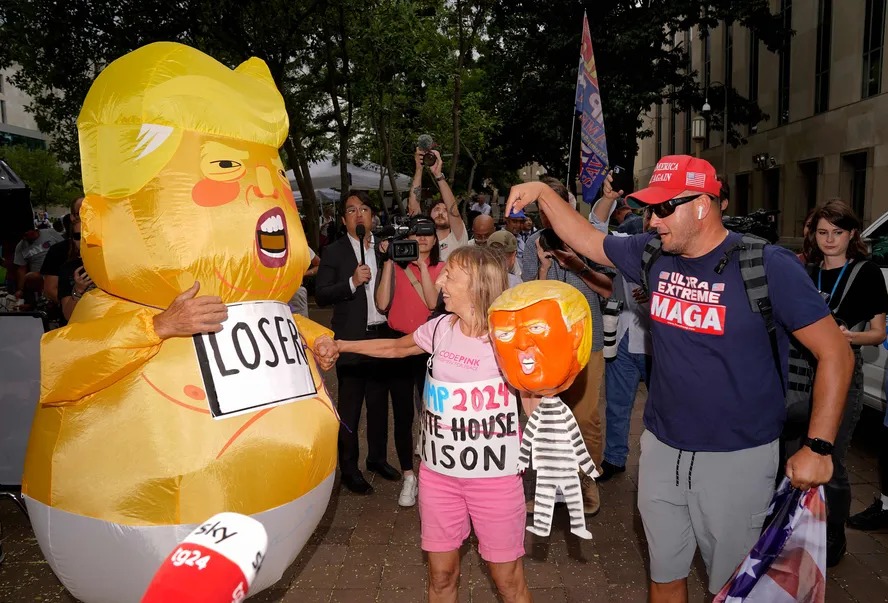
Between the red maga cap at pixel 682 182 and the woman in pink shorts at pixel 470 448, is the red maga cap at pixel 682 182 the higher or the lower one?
the higher one

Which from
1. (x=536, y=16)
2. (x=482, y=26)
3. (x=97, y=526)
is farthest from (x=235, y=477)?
(x=536, y=16)

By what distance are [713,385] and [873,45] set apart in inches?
750

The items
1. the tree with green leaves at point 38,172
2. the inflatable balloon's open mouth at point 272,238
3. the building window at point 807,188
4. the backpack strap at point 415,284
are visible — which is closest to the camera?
the inflatable balloon's open mouth at point 272,238

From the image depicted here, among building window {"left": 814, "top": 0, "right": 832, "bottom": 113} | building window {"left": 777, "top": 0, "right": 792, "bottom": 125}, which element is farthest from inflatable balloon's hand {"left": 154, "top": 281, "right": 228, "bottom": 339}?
building window {"left": 777, "top": 0, "right": 792, "bottom": 125}

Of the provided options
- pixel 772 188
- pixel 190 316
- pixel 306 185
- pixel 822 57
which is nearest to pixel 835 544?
pixel 190 316

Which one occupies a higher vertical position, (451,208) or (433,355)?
(451,208)

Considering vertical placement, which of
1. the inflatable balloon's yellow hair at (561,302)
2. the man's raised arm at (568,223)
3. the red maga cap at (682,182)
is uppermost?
the red maga cap at (682,182)

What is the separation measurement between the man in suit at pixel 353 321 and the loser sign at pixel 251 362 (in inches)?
69.1

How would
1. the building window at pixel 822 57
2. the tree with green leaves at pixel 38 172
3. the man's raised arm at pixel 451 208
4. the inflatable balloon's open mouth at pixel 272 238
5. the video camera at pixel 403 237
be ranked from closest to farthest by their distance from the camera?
the inflatable balloon's open mouth at pixel 272 238 → the video camera at pixel 403 237 → the man's raised arm at pixel 451 208 → the building window at pixel 822 57 → the tree with green leaves at pixel 38 172

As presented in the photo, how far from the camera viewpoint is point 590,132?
700 centimetres

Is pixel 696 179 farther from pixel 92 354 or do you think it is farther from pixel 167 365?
pixel 92 354

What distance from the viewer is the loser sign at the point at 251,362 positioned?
245 cm

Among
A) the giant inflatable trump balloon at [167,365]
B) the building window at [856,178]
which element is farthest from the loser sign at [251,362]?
the building window at [856,178]

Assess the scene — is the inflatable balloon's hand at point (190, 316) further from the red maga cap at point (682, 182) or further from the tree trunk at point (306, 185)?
the tree trunk at point (306, 185)
